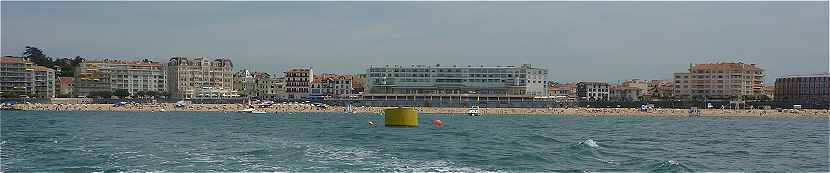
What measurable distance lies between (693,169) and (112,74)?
483ft

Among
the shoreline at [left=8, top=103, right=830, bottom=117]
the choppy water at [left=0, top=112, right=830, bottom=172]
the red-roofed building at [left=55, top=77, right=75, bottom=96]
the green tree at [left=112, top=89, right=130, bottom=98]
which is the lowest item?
the shoreline at [left=8, top=103, right=830, bottom=117]

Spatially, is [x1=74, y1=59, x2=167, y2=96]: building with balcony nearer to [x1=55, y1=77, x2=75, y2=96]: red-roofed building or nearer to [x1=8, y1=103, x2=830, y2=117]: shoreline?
[x1=55, y1=77, x2=75, y2=96]: red-roofed building

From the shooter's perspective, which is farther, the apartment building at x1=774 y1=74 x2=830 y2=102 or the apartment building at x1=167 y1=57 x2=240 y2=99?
the apartment building at x1=167 y1=57 x2=240 y2=99

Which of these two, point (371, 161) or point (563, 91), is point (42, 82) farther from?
point (371, 161)

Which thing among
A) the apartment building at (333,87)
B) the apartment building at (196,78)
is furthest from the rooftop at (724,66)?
the apartment building at (196,78)

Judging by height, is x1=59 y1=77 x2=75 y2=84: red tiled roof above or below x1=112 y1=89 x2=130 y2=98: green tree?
above

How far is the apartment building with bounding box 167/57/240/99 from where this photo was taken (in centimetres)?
15675

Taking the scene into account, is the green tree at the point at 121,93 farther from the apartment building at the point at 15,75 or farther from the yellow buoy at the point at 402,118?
the yellow buoy at the point at 402,118

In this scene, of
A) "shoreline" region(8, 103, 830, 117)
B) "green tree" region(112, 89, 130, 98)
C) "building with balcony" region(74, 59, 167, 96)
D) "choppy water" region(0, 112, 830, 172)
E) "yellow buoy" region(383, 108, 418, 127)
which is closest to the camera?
"choppy water" region(0, 112, 830, 172)

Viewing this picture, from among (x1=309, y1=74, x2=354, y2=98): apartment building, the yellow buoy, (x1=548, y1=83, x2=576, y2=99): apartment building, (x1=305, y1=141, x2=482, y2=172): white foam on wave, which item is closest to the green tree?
(x1=309, y1=74, x2=354, y2=98): apartment building

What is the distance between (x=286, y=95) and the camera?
530ft

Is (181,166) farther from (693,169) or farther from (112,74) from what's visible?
(112,74)

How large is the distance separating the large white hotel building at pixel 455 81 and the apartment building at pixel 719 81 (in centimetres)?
2707

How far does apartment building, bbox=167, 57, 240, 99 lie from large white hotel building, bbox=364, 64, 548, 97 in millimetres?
31829
